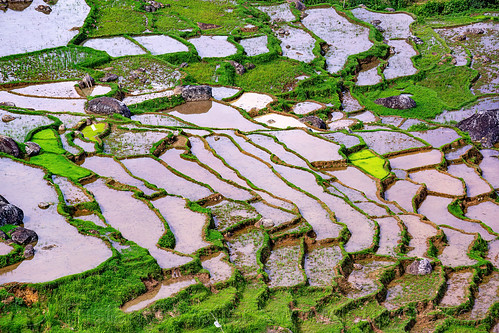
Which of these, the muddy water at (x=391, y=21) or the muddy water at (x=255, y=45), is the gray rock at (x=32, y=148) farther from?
the muddy water at (x=391, y=21)

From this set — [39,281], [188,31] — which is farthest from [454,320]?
[188,31]

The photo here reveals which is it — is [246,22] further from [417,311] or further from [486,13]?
[417,311]

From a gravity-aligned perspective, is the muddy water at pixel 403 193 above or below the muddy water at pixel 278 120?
below

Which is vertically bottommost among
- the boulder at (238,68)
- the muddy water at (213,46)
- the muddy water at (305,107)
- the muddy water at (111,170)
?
the muddy water at (305,107)

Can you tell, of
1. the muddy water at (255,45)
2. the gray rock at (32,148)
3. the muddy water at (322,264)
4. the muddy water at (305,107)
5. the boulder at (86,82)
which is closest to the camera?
the muddy water at (322,264)

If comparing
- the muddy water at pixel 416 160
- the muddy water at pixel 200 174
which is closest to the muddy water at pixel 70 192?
the muddy water at pixel 200 174

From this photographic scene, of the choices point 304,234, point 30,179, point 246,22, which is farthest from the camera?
point 246,22

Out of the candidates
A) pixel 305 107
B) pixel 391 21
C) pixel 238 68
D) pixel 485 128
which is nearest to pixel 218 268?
pixel 305 107
